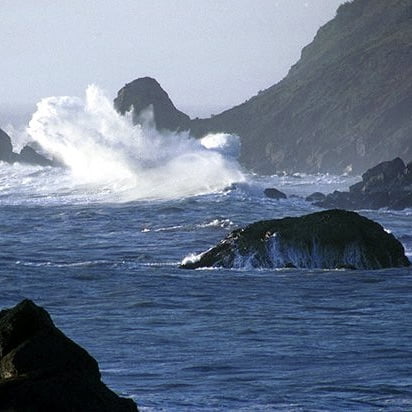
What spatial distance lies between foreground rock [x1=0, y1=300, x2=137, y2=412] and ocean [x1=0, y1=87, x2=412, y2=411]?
5325mm

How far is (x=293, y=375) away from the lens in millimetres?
26781

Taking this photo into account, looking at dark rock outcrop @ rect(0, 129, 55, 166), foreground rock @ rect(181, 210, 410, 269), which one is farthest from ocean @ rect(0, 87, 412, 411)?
dark rock outcrop @ rect(0, 129, 55, 166)

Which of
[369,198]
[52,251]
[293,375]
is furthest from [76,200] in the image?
[293,375]

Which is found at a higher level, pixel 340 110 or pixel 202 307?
pixel 340 110

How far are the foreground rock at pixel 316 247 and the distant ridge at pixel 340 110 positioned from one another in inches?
3035

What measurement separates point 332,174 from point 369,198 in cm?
4440

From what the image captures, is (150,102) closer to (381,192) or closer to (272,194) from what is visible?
(272,194)

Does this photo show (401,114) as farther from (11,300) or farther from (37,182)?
(11,300)

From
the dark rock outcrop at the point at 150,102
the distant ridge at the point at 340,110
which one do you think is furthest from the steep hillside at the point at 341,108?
the dark rock outcrop at the point at 150,102

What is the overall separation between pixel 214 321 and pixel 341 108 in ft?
365

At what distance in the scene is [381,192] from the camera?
82.3m

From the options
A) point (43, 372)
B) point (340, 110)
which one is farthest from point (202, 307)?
point (340, 110)

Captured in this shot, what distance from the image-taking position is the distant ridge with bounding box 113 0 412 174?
132 metres

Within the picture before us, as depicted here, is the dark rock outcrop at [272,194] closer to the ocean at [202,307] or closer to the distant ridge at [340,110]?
the ocean at [202,307]
